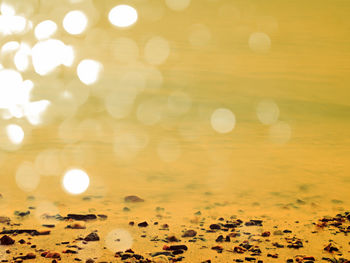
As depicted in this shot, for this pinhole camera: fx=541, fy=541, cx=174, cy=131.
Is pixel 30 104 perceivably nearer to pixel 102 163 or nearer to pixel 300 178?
pixel 102 163

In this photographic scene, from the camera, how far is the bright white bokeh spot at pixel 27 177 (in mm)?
4951

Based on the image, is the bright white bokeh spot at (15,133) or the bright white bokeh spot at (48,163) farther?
the bright white bokeh spot at (15,133)

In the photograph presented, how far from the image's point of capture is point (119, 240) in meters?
3.73

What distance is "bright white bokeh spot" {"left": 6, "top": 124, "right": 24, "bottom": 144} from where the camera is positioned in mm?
6482

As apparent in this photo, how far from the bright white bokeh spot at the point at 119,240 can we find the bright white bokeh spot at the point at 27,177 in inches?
53.0

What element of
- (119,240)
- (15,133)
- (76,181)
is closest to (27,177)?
(76,181)

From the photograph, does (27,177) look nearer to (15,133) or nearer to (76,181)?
(76,181)

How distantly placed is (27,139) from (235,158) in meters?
2.51

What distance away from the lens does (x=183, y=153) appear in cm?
628

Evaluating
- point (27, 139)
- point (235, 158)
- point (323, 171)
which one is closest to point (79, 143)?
point (27, 139)

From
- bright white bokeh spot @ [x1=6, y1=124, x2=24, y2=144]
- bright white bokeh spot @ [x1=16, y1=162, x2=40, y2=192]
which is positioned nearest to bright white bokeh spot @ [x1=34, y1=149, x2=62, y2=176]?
bright white bokeh spot @ [x1=16, y1=162, x2=40, y2=192]

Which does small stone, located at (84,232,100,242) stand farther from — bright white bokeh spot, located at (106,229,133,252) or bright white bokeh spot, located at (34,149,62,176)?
bright white bokeh spot, located at (34,149,62,176)

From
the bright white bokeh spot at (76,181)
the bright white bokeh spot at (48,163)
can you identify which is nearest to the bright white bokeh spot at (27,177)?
the bright white bokeh spot at (48,163)

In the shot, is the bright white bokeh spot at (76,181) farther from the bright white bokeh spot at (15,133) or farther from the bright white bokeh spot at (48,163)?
the bright white bokeh spot at (15,133)
